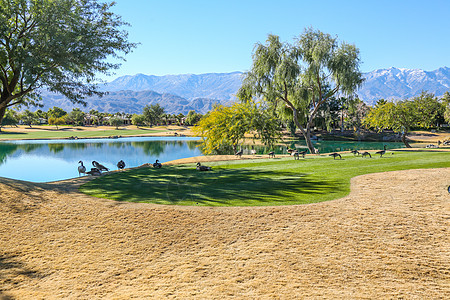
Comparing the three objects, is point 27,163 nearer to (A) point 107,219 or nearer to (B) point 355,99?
(A) point 107,219

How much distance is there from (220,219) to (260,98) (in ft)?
89.4

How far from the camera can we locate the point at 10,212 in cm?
1167

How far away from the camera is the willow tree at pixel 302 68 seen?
1244 inches

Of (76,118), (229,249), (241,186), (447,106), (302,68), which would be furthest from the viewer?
(76,118)

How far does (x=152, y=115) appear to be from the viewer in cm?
17450

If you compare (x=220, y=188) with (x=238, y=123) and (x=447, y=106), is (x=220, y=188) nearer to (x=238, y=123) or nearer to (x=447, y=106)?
(x=238, y=123)

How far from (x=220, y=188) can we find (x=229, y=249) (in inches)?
257

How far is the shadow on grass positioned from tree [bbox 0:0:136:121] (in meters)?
7.12

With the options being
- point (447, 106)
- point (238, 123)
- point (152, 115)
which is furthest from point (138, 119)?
point (238, 123)

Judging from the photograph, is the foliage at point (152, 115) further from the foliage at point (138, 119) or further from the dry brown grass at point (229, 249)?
the dry brown grass at point (229, 249)

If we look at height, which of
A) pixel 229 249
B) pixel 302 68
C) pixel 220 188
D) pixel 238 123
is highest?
pixel 302 68

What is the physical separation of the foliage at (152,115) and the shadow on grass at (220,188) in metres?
159

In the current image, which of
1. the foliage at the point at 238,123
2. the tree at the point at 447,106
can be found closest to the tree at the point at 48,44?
the foliage at the point at 238,123

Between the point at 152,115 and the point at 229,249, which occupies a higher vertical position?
the point at 152,115
